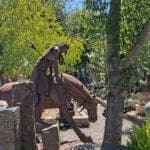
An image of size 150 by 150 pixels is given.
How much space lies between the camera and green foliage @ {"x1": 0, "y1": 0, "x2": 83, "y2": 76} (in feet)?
76.3

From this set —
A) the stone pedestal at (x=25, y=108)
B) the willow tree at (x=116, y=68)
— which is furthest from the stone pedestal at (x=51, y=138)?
the willow tree at (x=116, y=68)

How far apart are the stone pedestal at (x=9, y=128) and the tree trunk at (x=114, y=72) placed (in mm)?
1578

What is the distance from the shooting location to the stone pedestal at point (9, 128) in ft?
29.7

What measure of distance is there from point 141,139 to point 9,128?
206cm

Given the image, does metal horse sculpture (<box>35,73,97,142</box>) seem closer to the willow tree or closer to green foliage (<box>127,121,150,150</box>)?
the willow tree

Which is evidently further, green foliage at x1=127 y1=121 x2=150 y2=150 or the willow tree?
the willow tree

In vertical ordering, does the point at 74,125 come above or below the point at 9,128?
below

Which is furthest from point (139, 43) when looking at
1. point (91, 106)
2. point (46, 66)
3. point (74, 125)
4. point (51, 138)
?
point (91, 106)

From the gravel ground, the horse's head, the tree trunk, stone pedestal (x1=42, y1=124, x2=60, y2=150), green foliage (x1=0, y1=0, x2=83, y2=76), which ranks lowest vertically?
the gravel ground

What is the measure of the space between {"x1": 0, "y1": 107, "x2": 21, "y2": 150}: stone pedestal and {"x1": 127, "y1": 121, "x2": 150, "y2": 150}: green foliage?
185 centimetres

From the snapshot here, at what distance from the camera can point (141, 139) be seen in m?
9.16

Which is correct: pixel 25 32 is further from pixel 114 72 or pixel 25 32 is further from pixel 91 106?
pixel 114 72

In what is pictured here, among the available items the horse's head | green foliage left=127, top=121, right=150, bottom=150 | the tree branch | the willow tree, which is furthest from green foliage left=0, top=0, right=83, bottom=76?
green foliage left=127, top=121, right=150, bottom=150

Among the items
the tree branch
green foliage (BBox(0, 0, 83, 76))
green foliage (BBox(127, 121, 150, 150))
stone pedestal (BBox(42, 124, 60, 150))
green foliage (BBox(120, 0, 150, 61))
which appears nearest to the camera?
green foliage (BBox(127, 121, 150, 150))
